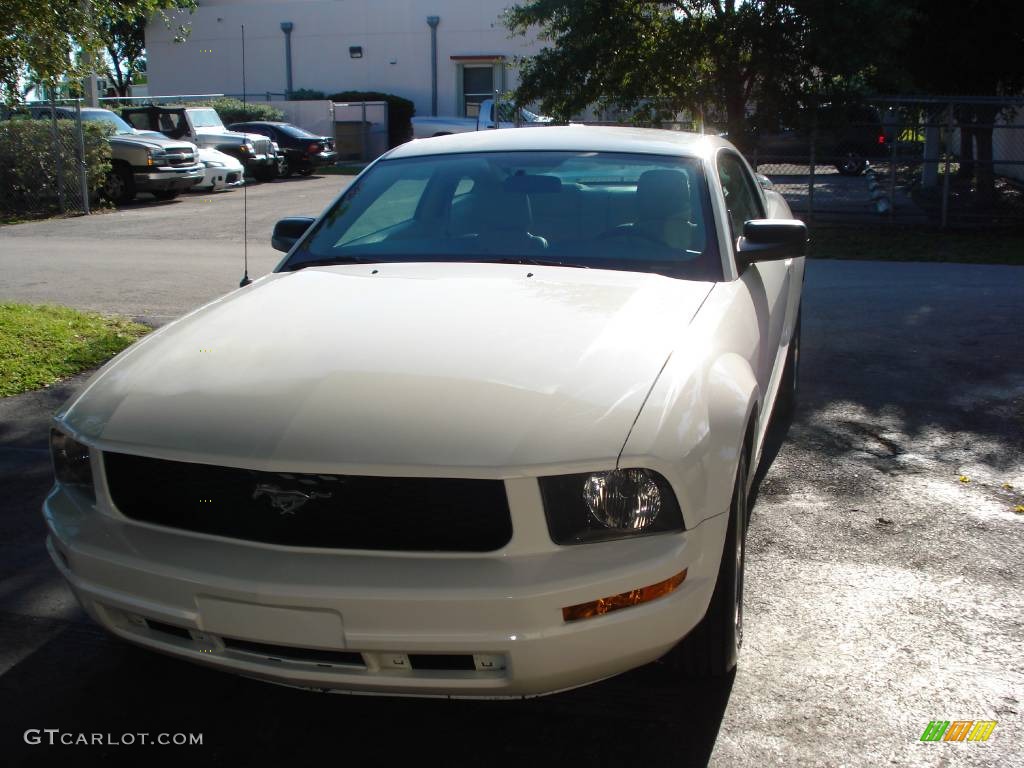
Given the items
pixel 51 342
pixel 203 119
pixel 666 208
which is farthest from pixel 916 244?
pixel 203 119

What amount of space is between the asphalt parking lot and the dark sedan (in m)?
21.1

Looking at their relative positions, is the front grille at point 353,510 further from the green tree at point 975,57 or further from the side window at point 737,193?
the green tree at point 975,57

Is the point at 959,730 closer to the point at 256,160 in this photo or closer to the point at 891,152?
the point at 891,152

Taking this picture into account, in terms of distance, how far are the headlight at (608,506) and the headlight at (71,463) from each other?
132cm

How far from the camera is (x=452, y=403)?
2705 mm

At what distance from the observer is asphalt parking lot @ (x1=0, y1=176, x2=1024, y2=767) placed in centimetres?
295

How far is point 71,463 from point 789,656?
7.42ft

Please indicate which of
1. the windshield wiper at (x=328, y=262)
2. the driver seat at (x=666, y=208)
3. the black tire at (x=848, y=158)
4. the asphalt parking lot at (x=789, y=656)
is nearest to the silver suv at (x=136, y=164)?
the black tire at (x=848, y=158)

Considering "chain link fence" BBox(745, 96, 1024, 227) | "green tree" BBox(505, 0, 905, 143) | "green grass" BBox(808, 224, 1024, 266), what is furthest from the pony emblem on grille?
"chain link fence" BBox(745, 96, 1024, 227)

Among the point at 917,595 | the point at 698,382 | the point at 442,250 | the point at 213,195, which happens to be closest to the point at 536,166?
the point at 442,250

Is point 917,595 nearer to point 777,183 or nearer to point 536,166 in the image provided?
point 536,166

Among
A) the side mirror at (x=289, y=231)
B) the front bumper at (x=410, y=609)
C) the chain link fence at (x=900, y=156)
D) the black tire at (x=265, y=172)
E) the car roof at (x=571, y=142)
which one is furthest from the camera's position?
the black tire at (x=265, y=172)

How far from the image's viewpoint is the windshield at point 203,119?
79.8 feet

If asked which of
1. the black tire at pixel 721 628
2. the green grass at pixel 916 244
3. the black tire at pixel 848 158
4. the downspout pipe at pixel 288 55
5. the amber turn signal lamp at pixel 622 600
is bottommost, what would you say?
the black tire at pixel 721 628
